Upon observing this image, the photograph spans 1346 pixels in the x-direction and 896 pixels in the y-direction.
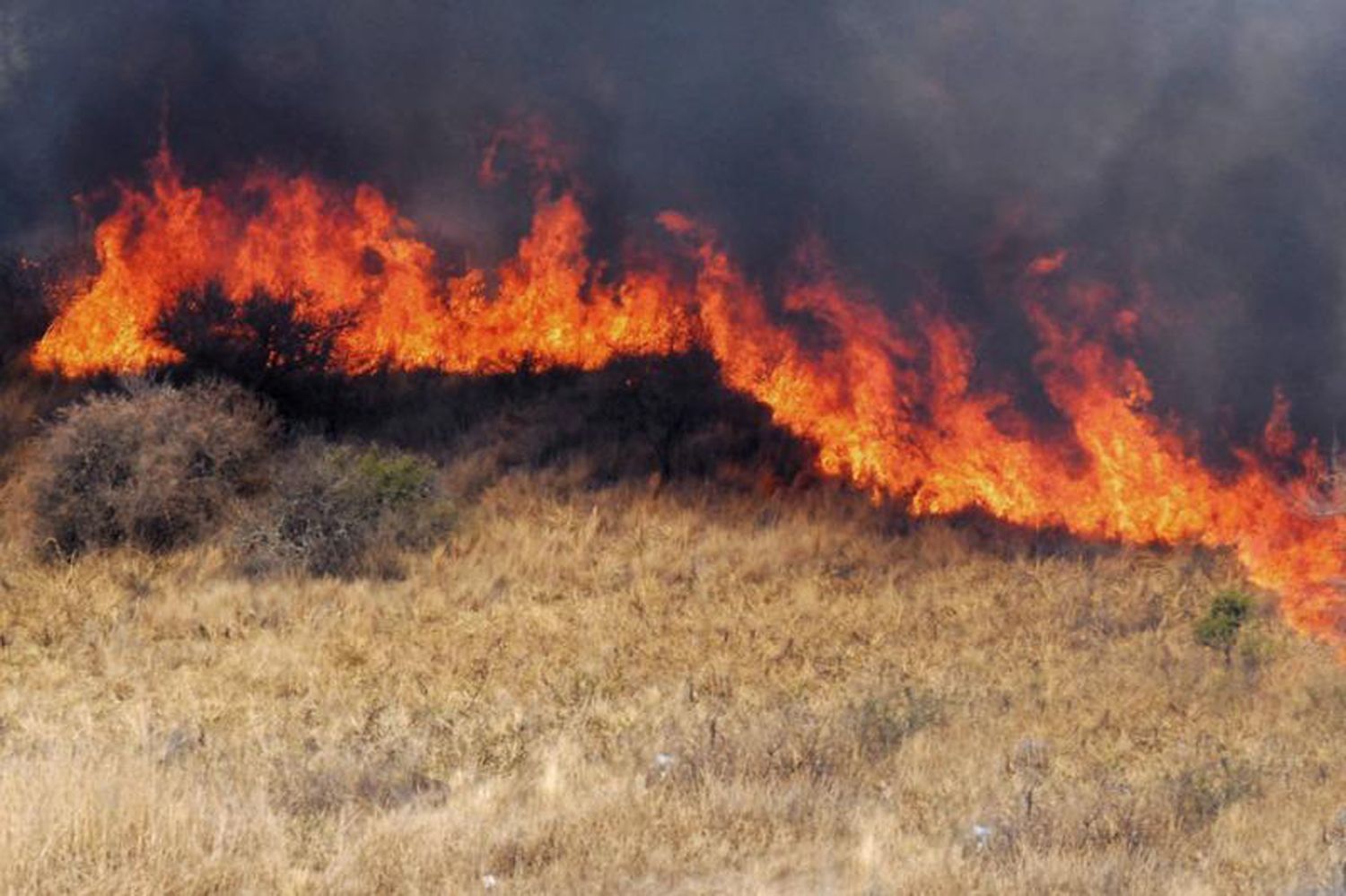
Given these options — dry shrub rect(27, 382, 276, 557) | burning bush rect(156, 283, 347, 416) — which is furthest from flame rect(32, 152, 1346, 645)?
dry shrub rect(27, 382, 276, 557)

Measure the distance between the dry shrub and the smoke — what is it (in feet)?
23.1

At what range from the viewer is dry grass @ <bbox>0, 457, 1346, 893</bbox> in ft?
21.0

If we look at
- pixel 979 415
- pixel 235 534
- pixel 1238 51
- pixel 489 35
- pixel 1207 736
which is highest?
pixel 1238 51

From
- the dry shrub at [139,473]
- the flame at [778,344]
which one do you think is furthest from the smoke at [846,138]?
the dry shrub at [139,473]

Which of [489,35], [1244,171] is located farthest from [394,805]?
[489,35]

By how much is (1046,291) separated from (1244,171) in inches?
111

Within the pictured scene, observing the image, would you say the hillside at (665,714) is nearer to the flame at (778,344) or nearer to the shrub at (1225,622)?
the shrub at (1225,622)

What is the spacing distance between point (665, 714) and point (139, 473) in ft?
25.2

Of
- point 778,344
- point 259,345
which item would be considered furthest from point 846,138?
point 259,345

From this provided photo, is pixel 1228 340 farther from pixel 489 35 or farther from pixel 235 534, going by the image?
pixel 489 35

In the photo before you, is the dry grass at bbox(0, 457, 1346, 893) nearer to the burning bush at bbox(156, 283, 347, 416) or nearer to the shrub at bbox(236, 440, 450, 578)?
the shrub at bbox(236, 440, 450, 578)

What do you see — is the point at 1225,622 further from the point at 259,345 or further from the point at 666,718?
the point at 259,345

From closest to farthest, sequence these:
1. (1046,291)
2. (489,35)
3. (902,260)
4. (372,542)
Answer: (372,542) → (1046,291) → (902,260) → (489,35)

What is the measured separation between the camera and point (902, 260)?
18.6 meters
